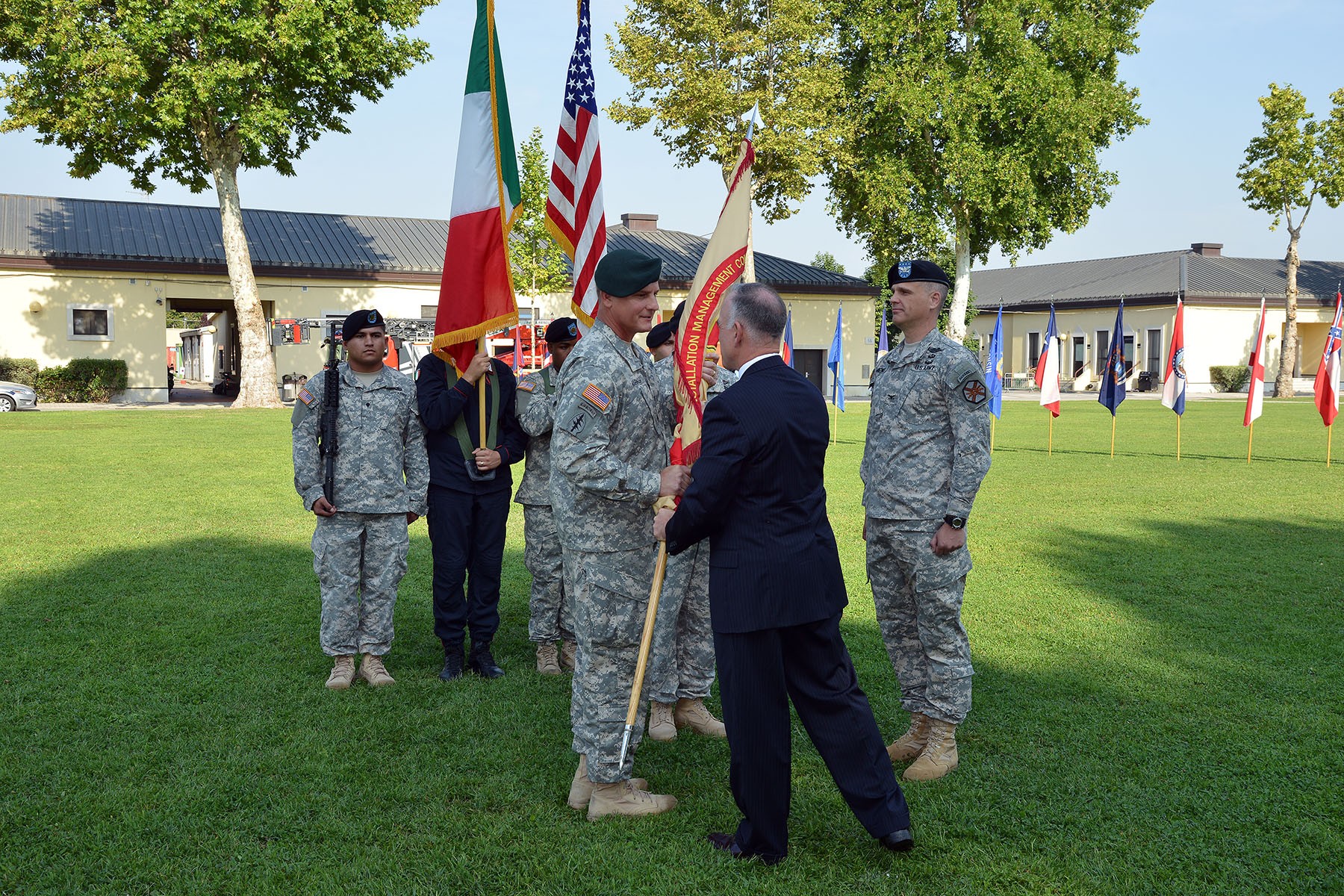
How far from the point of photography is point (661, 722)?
5133mm

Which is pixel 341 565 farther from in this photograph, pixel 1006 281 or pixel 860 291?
pixel 1006 281

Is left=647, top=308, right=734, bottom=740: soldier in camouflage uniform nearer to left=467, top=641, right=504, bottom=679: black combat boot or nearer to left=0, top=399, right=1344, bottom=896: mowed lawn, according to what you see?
left=0, top=399, right=1344, bottom=896: mowed lawn

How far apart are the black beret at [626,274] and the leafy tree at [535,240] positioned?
28.5 meters

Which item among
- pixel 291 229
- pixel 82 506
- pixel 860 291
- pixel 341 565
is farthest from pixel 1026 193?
pixel 341 565

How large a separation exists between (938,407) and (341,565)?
11.3ft

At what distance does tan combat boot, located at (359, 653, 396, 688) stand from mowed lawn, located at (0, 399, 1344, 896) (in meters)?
0.11

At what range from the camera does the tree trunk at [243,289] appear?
2734 centimetres

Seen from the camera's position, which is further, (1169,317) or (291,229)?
(1169,317)

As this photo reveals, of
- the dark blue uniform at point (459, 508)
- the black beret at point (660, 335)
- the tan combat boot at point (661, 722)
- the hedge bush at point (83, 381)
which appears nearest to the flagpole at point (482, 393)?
the dark blue uniform at point (459, 508)

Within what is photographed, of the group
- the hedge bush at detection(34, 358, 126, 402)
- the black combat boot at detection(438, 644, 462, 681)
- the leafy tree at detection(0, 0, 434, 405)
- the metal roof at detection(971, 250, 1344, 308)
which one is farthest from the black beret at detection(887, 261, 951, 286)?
the metal roof at detection(971, 250, 1344, 308)

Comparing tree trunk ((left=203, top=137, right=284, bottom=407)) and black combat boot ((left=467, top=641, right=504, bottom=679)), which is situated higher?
tree trunk ((left=203, top=137, right=284, bottom=407))

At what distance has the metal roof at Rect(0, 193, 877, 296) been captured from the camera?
33.4 meters

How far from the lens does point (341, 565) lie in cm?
575

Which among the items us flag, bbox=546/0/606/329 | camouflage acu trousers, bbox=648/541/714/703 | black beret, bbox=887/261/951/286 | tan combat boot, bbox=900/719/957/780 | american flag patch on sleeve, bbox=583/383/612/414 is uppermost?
us flag, bbox=546/0/606/329
